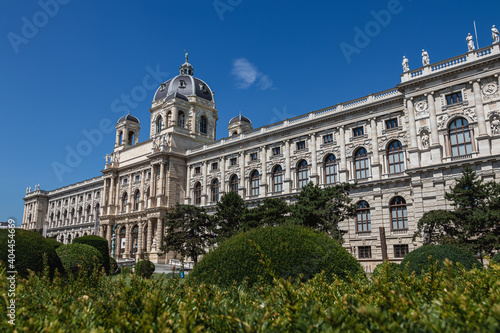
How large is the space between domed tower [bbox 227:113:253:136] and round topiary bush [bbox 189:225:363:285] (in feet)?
191

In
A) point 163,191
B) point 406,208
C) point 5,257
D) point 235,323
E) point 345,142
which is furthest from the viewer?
point 163,191

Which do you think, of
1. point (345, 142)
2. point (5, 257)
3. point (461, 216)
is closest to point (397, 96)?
point (345, 142)

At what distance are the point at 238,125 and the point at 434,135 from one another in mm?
43252

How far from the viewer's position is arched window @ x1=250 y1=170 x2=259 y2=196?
4544 centimetres

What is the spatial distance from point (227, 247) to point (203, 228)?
28.0 m

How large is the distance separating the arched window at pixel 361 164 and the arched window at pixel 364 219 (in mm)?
2671

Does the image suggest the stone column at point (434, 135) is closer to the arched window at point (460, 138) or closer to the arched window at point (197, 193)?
the arched window at point (460, 138)

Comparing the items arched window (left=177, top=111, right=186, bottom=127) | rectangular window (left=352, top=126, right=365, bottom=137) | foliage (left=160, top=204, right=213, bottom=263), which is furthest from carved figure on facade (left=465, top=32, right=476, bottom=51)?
arched window (left=177, top=111, right=186, bottom=127)

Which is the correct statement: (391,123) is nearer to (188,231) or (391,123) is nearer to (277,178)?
(277,178)

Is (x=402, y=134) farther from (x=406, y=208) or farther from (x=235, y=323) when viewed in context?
(x=235, y=323)

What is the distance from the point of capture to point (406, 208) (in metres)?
32.6

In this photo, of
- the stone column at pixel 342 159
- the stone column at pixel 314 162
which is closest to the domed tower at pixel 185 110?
the stone column at pixel 314 162

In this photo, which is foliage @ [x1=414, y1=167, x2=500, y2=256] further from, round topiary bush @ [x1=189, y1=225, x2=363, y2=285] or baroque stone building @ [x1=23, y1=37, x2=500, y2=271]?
round topiary bush @ [x1=189, y1=225, x2=363, y2=285]

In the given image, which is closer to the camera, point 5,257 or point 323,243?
point 323,243
